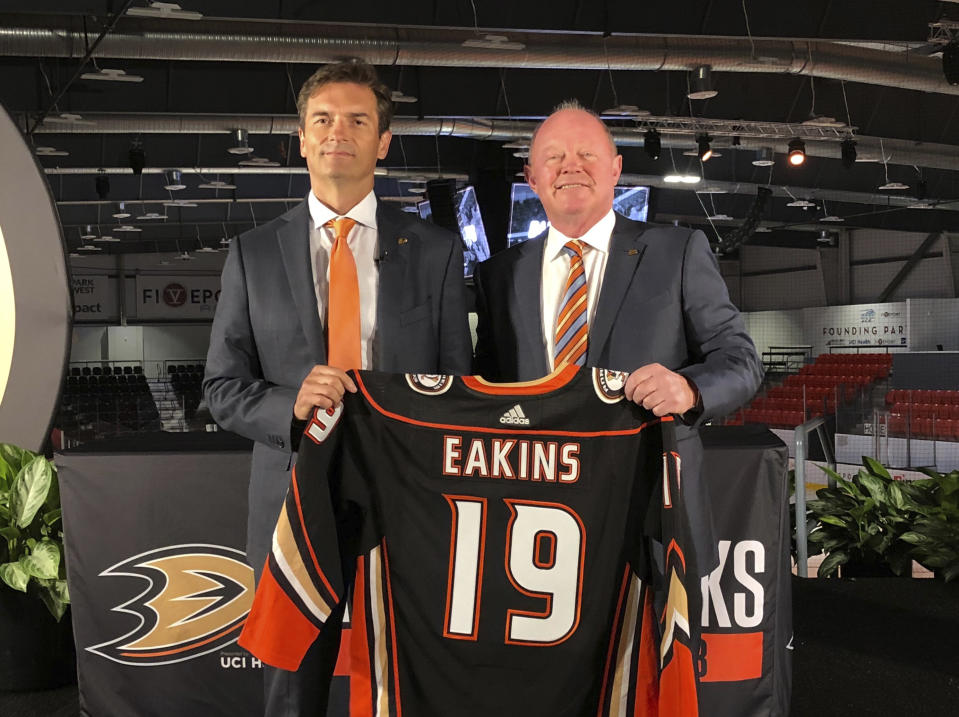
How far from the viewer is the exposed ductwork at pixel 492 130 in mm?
13359

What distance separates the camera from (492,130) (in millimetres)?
15273

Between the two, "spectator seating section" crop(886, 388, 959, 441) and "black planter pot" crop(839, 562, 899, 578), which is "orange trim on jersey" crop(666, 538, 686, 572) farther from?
"spectator seating section" crop(886, 388, 959, 441)

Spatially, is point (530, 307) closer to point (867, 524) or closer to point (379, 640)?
point (379, 640)

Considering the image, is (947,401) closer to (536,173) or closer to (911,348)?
(911,348)

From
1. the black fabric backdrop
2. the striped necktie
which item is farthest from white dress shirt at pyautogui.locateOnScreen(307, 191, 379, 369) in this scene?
the black fabric backdrop

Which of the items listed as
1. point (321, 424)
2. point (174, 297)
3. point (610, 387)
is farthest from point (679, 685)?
point (174, 297)

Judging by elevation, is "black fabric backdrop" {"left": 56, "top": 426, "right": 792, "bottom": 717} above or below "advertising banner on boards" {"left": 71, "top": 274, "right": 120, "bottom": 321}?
below

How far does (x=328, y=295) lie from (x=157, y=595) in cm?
139

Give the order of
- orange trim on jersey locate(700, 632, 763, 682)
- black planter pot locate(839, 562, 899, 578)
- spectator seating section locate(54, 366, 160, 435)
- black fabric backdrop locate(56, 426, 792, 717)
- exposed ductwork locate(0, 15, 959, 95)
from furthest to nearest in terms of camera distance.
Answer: spectator seating section locate(54, 366, 160, 435)
exposed ductwork locate(0, 15, 959, 95)
black planter pot locate(839, 562, 899, 578)
black fabric backdrop locate(56, 426, 792, 717)
orange trim on jersey locate(700, 632, 763, 682)

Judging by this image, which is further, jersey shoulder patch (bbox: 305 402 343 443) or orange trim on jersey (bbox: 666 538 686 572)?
jersey shoulder patch (bbox: 305 402 343 443)

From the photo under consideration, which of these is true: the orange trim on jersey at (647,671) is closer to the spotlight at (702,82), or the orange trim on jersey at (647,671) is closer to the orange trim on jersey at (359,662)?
the orange trim on jersey at (359,662)

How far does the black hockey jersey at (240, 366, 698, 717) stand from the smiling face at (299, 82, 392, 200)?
0.49 meters

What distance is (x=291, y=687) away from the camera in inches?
83.0

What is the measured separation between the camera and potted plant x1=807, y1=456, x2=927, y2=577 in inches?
197
